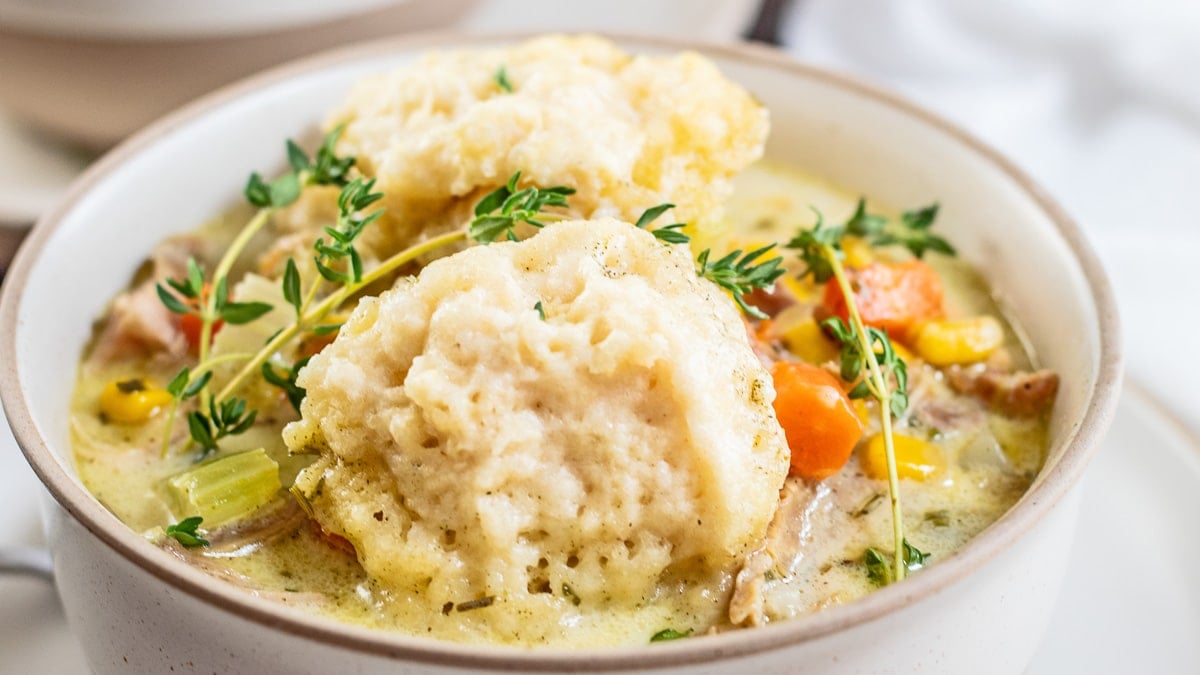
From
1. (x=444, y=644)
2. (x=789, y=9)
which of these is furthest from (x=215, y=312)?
(x=789, y=9)

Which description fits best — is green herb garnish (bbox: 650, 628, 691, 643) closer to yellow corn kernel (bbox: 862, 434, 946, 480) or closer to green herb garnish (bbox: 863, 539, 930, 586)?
green herb garnish (bbox: 863, 539, 930, 586)

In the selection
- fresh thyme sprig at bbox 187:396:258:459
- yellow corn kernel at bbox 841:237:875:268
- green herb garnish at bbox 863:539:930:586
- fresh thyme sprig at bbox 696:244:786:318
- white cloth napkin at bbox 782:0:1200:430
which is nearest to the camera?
green herb garnish at bbox 863:539:930:586

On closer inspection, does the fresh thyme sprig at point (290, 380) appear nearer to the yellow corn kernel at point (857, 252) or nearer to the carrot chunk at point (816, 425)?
the carrot chunk at point (816, 425)

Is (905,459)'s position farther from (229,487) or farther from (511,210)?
(229,487)

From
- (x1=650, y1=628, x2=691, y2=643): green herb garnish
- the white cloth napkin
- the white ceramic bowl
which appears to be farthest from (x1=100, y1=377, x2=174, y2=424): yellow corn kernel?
the white cloth napkin

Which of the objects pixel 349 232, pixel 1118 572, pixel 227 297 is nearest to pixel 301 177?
pixel 227 297

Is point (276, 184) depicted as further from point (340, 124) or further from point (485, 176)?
point (485, 176)
